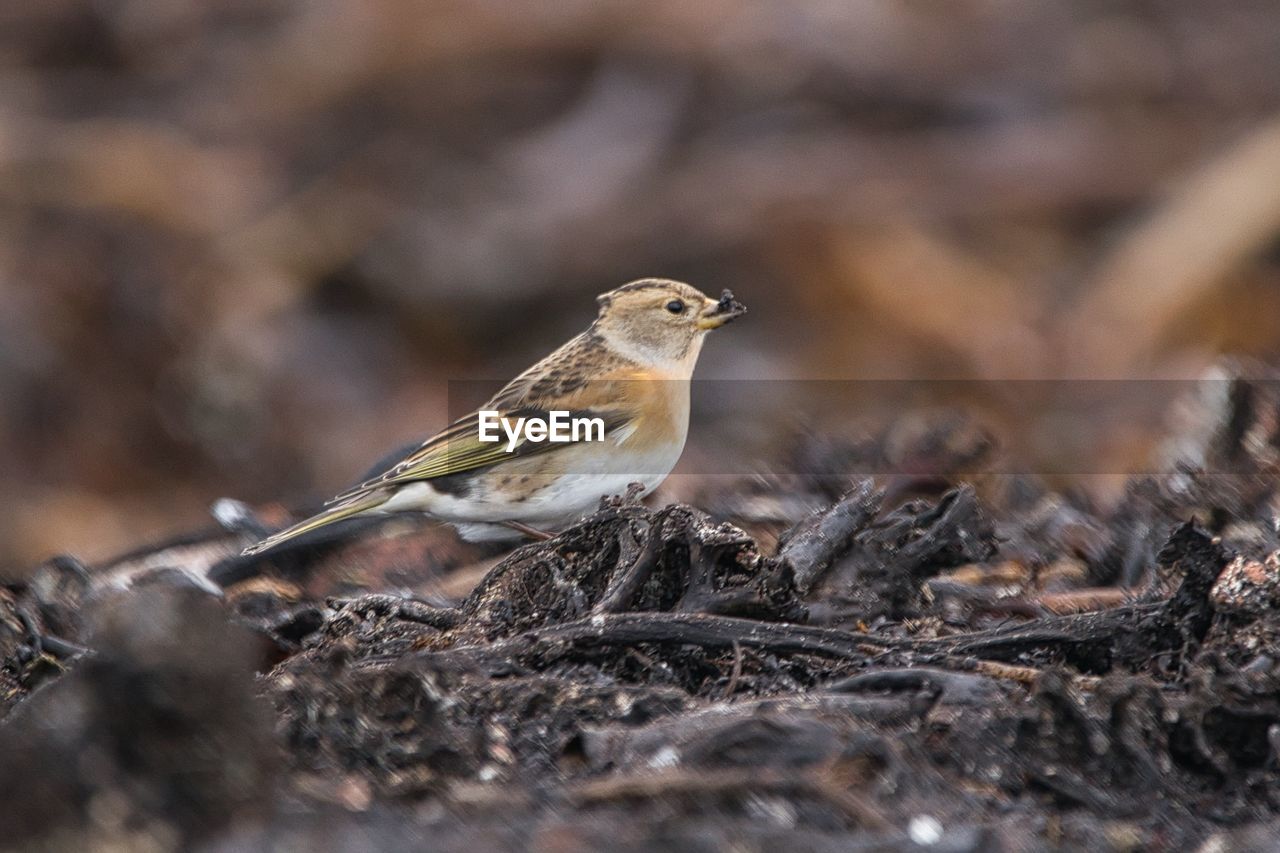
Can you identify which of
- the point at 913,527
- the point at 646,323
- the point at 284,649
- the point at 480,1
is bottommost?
the point at 284,649

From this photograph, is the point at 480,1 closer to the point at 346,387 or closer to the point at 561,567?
the point at 346,387

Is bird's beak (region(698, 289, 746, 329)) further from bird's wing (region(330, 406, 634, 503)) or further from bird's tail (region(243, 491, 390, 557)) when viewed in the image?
bird's tail (region(243, 491, 390, 557))

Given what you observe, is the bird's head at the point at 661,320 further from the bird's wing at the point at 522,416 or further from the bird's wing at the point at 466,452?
the bird's wing at the point at 466,452

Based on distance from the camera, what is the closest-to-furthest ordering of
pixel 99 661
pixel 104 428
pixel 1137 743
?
pixel 99 661 < pixel 1137 743 < pixel 104 428

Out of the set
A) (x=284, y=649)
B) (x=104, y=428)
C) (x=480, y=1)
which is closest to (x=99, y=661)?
(x=284, y=649)

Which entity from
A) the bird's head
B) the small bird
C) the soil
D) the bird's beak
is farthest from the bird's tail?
Result: the bird's beak

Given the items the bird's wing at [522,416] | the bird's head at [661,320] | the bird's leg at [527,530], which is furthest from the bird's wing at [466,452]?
the bird's head at [661,320]
